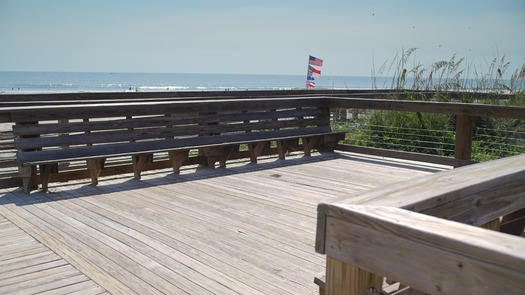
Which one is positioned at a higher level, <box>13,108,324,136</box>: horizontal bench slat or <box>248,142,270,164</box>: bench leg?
<box>13,108,324,136</box>: horizontal bench slat

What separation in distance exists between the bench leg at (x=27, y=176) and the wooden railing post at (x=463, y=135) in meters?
4.83

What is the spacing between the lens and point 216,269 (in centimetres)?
324

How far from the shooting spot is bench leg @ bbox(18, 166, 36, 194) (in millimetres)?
5227

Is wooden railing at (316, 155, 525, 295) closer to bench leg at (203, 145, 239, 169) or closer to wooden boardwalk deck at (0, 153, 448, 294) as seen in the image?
wooden boardwalk deck at (0, 153, 448, 294)

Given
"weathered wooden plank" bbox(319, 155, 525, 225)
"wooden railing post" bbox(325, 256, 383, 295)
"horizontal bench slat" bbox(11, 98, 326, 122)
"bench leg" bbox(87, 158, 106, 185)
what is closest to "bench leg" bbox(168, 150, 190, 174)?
"horizontal bench slat" bbox(11, 98, 326, 122)

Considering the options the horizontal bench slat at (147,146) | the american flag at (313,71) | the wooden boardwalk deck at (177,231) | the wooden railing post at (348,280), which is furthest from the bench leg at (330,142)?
the american flag at (313,71)

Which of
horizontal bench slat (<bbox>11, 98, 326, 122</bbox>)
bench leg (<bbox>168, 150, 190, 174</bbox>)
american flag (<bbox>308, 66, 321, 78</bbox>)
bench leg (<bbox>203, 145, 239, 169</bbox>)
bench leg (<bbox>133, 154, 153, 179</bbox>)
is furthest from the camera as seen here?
american flag (<bbox>308, 66, 321, 78</bbox>)

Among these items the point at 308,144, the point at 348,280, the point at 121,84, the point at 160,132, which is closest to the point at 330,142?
the point at 308,144

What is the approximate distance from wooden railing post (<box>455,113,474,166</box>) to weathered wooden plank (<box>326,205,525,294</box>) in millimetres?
5474

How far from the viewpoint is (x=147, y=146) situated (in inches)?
236

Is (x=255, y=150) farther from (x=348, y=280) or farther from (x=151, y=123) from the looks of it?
(x=348, y=280)

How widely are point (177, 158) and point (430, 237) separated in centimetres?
539

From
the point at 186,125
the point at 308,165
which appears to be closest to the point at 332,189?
the point at 308,165

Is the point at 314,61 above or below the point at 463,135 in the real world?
above
